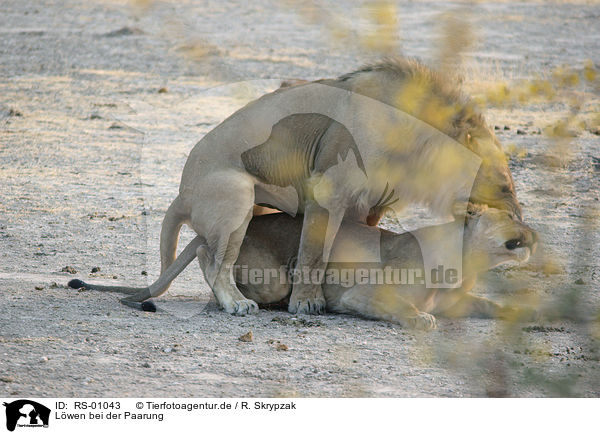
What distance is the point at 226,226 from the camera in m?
5.84

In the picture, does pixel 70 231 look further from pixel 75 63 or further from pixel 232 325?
pixel 75 63

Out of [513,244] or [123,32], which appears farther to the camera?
[123,32]

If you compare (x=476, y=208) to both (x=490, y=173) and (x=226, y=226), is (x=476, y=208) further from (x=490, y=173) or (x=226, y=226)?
(x=226, y=226)

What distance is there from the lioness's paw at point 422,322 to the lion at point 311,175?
70 cm

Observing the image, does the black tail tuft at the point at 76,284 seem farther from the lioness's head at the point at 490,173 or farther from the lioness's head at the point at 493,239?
the lioness's head at the point at 490,173

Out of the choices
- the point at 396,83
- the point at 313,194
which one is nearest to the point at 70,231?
the point at 313,194

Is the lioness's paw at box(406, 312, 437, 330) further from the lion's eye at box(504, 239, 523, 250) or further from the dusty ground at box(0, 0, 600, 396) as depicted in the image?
the lion's eye at box(504, 239, 523, 250)

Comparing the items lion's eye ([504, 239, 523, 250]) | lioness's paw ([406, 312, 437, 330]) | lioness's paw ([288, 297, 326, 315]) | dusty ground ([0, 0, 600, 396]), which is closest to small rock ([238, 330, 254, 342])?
dusty ground ([0, 0, 600, 396])

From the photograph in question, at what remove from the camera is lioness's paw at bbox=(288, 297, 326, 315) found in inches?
230

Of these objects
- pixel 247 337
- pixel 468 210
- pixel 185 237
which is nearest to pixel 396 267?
pixel 468 210

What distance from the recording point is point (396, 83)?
5.68 metres

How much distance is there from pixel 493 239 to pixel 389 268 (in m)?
0.85

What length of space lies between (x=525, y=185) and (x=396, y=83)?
177 inches
